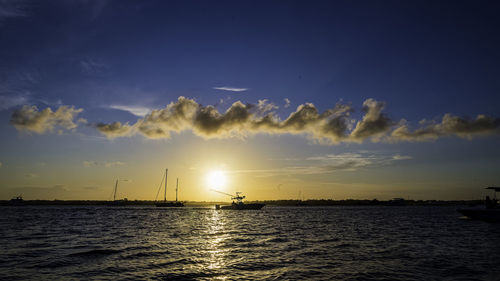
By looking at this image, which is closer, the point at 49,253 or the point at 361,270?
the point at 361,270

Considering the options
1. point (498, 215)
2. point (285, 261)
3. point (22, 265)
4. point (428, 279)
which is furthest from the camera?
point (498, 215)

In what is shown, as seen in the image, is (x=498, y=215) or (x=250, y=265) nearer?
(x=250, y=265)

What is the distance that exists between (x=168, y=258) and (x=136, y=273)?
5.46m

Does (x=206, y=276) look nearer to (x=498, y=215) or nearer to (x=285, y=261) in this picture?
(x=285, y=261)

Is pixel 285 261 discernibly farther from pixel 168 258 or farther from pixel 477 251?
pixel 477 251

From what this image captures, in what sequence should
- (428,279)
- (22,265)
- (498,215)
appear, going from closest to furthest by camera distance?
(428,279)
(22,265)
(498,215)

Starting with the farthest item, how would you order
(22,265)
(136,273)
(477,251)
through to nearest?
(477,251) → (22,265) → (136,273)

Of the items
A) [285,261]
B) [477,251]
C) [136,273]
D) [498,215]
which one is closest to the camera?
[136,273]

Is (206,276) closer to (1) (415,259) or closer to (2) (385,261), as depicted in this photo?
(2) (385,261)

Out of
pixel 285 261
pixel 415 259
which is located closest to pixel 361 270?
pixel 285 261

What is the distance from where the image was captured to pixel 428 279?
Result: 17969 millimetres

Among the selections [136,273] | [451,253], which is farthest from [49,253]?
[451,253]

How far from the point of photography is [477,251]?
28.7 metres

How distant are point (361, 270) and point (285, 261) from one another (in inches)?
221
